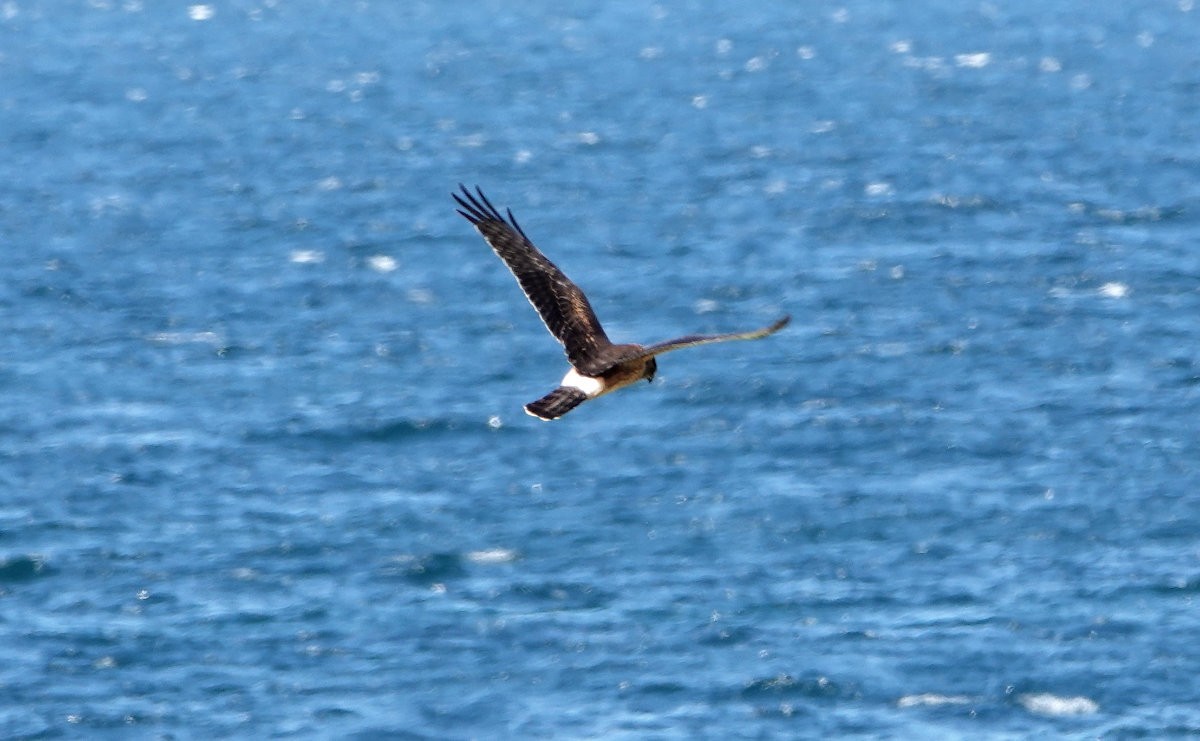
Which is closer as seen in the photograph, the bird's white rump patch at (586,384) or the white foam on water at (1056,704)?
the bird's white rump patch at (586,384)

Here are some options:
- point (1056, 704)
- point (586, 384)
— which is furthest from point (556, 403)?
point (1056, 704)

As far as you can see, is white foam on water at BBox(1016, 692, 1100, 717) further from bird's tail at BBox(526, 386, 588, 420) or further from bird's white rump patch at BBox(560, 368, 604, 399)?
bird's tail at BBox(526, 386, 588, 420)

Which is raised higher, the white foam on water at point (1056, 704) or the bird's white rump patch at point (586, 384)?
the bird's white rump patch at point (586, 384)

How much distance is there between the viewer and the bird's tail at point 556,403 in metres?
18.8

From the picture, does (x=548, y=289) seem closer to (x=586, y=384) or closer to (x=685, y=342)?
(x=586, y=384)

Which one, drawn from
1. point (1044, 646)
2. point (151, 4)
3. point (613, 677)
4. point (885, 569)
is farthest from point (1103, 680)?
point (151, 4)

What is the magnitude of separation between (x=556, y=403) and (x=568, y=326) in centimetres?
237

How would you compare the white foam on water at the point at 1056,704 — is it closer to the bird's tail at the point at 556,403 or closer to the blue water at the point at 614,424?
the blue water at the point at 614,424

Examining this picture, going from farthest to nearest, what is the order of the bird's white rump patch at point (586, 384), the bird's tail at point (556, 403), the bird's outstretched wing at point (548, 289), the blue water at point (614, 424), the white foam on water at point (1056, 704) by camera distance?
the blue water at point (614, 424), the white foam on water at point (1056, 704), the bird's outstretched wing at point (548, 289), the bird's white rump patch at point (586, 384), the bird's tail at point (556, 403)

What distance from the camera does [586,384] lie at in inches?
795

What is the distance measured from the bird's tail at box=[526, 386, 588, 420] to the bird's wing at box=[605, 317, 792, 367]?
21.3 inches

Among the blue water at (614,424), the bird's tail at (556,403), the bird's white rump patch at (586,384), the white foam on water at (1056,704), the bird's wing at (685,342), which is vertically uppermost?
the bird's wing at (685,342)

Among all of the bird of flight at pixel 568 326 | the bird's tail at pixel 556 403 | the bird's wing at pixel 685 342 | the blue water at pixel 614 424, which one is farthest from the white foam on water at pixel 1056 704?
the bird's tail at pixel 556 403

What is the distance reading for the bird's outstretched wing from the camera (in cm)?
2122
